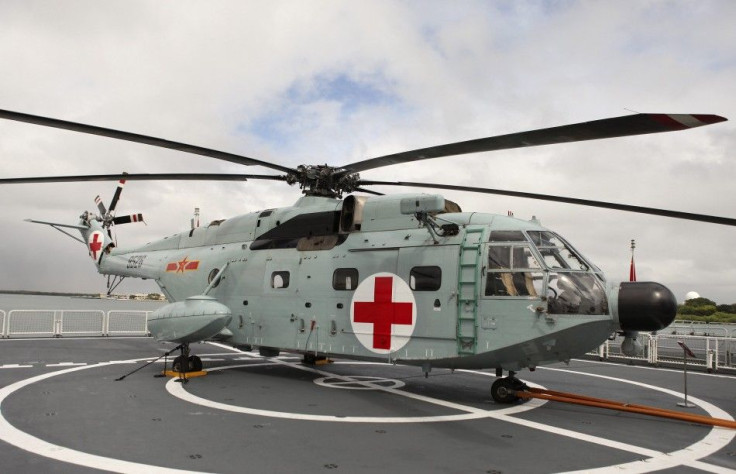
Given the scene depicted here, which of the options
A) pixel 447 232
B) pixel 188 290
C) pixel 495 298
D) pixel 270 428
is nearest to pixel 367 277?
pixel 447 232

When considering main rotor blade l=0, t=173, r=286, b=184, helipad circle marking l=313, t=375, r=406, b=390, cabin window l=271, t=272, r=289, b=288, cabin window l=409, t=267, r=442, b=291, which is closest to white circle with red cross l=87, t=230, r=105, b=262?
main rotor blade l=0, t=173, r=286, b=184

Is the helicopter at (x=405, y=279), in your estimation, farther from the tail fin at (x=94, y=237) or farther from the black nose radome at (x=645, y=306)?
the tail fin at (x=94, y=237)

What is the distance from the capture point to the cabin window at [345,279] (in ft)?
33.2

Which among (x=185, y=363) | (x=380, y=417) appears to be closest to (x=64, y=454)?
(x=380, y=417)

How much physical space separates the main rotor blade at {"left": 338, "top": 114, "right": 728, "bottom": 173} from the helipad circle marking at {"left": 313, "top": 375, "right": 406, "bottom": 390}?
486 cm

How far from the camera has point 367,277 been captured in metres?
9.92

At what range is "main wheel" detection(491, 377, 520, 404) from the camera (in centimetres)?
899

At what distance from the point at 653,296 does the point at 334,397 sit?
5.52 m

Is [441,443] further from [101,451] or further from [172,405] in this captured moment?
[172,405]

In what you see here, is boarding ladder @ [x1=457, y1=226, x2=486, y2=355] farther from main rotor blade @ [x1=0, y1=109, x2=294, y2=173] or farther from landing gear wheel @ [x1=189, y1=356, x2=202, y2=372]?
landing gear wheel @ [x1=189, y1=356, x2=202, y2=372]

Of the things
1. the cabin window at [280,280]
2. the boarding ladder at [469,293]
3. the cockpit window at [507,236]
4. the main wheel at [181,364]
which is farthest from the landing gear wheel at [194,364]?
the cockpit window at [507,236]

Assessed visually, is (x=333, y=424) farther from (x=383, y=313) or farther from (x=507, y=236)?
(x=507, y=236)

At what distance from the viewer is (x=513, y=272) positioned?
8430mm

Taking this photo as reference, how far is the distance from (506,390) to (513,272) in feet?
7.24
